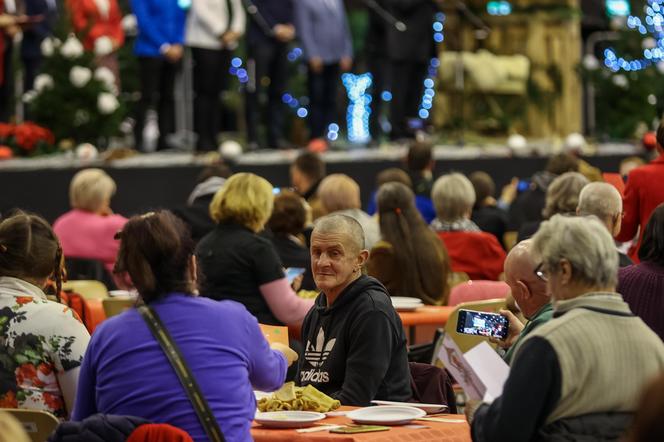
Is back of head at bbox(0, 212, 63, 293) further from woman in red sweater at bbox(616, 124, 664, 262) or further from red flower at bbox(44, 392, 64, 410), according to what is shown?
woman in red sweater at bbox(616, 124, 664, 262)

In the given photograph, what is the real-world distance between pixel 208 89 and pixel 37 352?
8.15 m

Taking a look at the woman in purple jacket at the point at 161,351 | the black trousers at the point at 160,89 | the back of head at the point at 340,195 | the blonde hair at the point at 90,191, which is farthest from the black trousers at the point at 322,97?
the woman in purple jacket at the point at 161,351

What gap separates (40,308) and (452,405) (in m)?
1.54

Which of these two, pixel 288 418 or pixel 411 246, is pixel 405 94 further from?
pixel 288 418

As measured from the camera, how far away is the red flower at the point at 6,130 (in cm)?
1224

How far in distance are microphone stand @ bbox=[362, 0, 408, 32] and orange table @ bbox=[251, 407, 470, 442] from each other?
957 centimetres

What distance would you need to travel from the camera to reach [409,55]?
46.3ft

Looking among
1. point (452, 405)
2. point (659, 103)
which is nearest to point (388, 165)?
point (659, 103)

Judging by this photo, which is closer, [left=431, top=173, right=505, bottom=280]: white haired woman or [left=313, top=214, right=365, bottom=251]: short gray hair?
[left=313, top=214, right=365, bottom=251]: short gray hair

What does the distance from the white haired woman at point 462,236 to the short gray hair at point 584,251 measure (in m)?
4.78

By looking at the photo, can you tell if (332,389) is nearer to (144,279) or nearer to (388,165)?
(144,279)

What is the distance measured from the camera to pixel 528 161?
14.4 meters

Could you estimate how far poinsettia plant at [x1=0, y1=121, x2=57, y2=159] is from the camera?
40.2ft

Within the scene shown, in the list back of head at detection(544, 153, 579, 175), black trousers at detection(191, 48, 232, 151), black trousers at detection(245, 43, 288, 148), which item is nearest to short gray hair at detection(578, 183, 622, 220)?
back of head at detection(544, 153, 579, 175)
